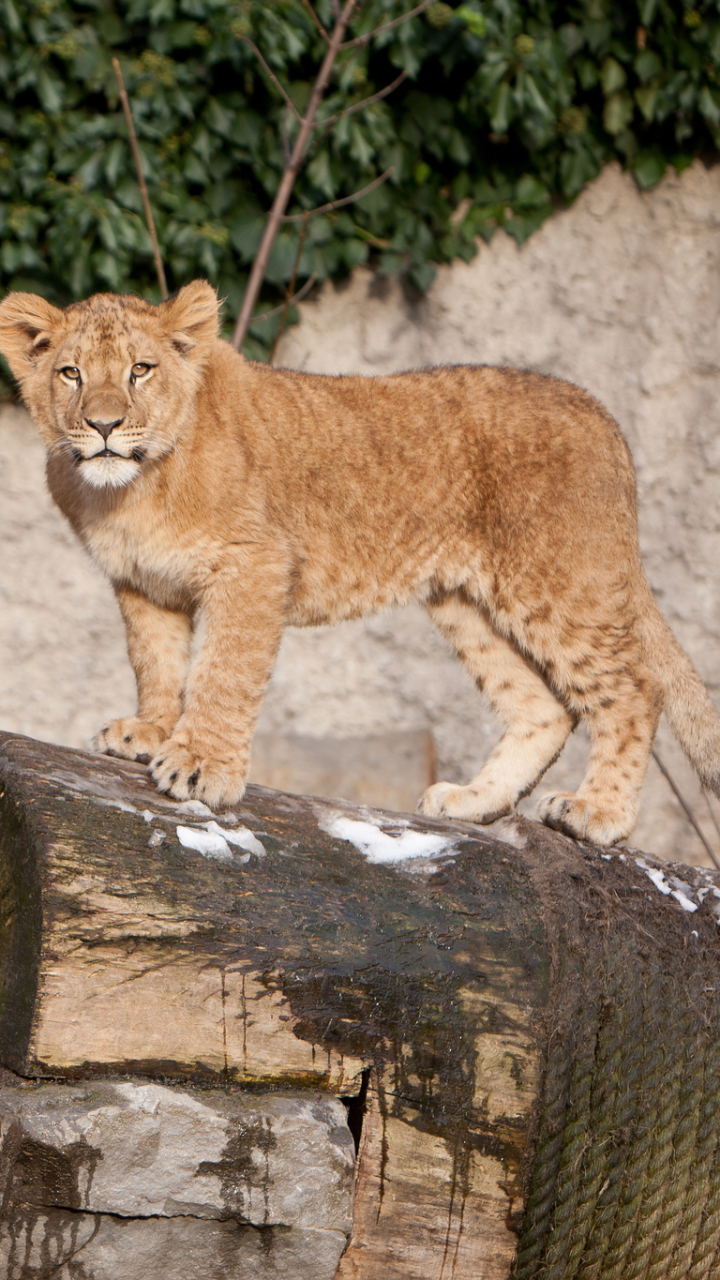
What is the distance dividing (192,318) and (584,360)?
159 inches

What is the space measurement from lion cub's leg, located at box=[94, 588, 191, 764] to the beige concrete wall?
3.15 metres

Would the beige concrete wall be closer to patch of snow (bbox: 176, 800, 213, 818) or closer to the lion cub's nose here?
the lion cub's nose

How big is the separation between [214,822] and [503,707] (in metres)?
2.16

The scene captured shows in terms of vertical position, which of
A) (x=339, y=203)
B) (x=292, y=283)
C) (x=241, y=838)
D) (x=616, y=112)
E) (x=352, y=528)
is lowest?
(x=241, y=838)

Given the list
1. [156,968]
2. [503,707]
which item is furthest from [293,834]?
[503,707]

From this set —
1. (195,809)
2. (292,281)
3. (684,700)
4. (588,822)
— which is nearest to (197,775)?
(195,809)

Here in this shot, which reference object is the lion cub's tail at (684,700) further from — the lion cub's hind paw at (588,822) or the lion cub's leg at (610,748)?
the lion cub's hind paw at (588,822)

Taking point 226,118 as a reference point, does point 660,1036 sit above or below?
below

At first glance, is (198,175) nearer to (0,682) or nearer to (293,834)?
(0,682)

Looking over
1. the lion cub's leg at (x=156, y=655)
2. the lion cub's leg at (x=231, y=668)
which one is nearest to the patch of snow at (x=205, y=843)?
the lion cub's leg at (x=231, y=668)

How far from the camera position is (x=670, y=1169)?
2.99m

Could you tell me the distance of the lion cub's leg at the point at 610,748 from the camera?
165 inches

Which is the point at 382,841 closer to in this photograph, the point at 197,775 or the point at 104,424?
the point at 197,775

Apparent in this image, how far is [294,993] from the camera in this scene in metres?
2.67
